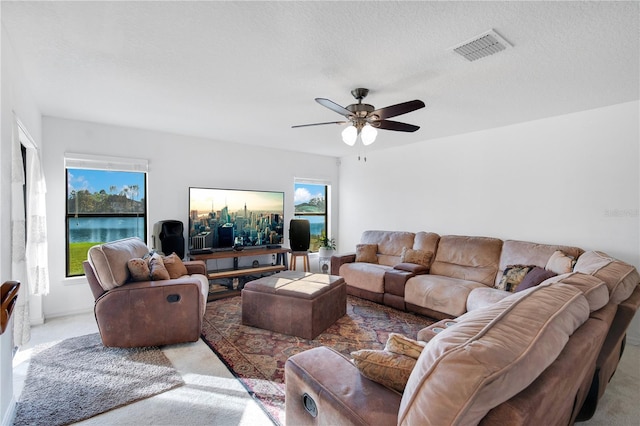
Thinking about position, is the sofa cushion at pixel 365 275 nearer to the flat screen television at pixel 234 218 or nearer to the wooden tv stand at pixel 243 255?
the wooden tv stand at pixel 243 255

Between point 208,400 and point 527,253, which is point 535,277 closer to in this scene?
point 527,253

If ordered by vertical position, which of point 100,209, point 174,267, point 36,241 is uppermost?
point 100,209

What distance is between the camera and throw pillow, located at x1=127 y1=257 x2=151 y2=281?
9.56ft

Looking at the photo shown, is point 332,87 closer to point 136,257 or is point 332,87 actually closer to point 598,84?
Result: point 598,84

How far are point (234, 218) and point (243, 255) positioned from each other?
2.08 ft

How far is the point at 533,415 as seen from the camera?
85cm

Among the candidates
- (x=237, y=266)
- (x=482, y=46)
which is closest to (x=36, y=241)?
(x=237, y=266)

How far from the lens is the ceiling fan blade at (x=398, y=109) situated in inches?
89.8

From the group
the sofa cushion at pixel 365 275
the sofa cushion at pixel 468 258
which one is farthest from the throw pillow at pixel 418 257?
the sofa cushion at pixel 365 275

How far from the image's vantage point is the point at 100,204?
13.4 ft

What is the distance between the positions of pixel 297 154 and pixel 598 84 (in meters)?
4.24

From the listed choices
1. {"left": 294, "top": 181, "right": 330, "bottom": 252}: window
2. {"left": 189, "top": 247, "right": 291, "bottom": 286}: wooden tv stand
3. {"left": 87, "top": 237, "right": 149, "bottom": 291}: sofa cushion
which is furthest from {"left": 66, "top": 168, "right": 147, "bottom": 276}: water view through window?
{"left": 294, "top": 181, "right": 330, "bottom": 252}: window

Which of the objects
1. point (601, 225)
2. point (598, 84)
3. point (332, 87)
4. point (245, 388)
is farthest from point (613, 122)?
point (245, 388)

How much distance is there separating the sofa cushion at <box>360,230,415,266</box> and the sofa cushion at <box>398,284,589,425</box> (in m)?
3.71
